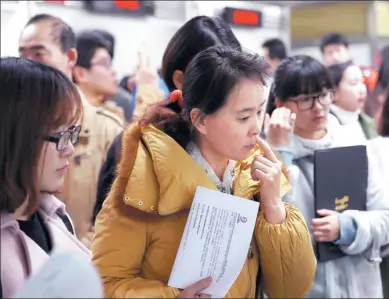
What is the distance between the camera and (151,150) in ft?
3.85

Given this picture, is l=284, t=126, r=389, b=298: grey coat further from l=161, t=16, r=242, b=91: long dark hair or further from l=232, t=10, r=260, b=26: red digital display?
l=232, t=10, r=260, b=26: red digital display

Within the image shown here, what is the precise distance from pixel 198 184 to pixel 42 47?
4.17 ft

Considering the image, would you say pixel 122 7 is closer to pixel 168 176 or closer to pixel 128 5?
pixel 128 5

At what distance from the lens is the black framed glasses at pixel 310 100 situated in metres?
1.89

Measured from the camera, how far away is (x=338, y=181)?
1.75 metres

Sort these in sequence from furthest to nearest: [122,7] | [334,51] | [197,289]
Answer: [334,51] < [122,7] < [197,289]

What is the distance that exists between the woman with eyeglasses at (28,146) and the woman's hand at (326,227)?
941 mm

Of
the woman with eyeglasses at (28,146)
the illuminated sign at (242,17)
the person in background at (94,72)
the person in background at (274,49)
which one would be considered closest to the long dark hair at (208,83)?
the woman with eyeglasses at (28,146)

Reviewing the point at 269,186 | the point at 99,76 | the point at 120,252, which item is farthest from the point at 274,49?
the point at 120,252

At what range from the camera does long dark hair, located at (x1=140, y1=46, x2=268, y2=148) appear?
3.82 ft

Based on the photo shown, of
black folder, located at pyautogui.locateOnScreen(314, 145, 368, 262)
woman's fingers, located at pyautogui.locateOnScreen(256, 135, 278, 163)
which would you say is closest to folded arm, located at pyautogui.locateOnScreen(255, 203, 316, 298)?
woman's fingers, located at pyautogui.locateOnScreen(256, 135, 278, 163)

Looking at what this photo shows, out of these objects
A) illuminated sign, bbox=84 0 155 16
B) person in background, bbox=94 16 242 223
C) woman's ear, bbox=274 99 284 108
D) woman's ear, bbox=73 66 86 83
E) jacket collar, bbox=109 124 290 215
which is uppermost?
illuminated sign, bbox=84 0 155 16

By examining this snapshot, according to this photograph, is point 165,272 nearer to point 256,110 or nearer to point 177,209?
point 177,209

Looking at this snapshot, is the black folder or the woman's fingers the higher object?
the woman's fingers
